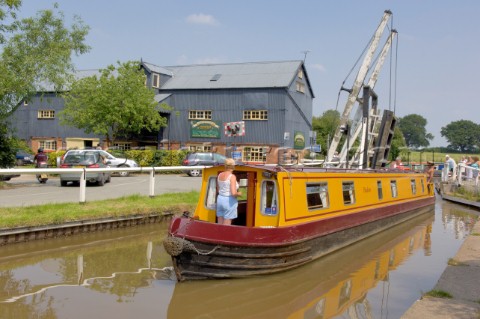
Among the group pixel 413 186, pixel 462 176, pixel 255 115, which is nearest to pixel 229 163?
pixel 413 186

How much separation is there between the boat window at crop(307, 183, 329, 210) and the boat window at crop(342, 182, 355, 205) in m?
1.10

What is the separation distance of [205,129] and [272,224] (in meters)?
27.6

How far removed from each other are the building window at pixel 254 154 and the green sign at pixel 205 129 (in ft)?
8.86

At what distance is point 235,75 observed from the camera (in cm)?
3631

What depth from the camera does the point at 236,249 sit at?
7.69 m

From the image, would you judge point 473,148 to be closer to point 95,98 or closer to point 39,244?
point 95,98

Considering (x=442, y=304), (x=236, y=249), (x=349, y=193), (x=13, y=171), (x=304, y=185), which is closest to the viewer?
(x=442, y=304)

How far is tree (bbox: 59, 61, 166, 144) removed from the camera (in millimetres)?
30312

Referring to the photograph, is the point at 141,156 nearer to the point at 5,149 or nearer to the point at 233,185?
the point at 5,149

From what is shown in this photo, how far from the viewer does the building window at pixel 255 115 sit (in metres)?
34.2

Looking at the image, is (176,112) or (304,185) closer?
(304,185)

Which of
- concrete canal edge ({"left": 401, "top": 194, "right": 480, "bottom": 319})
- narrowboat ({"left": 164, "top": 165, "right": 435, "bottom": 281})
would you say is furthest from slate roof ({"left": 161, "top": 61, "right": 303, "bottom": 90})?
concrete canal edge ({"left": 401, "top": 194, "right": 480, "bottom": 319})

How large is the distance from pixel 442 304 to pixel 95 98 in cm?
2796

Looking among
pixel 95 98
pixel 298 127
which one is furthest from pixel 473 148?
pixel 95 98
